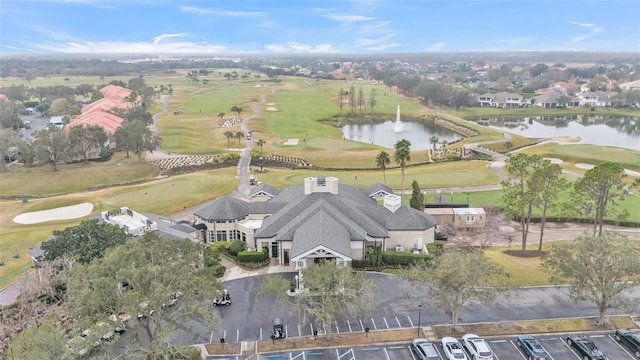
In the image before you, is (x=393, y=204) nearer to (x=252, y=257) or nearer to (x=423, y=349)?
(x=252, y=257)

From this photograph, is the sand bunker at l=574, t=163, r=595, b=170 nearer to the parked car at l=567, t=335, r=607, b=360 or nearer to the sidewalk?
the parked car at l=567, t=335, r=607, b=360

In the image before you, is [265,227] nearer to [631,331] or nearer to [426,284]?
[426,284]

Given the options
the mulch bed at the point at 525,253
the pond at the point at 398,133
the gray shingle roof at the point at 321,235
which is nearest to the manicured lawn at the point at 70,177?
the gray shingle roof at the point at 321,235

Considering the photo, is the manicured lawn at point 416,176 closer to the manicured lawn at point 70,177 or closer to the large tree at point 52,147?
the manicured lawn at point 70,177

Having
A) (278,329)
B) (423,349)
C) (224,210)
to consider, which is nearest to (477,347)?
(423,349)

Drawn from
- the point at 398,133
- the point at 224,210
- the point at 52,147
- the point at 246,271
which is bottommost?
the point at 246,271

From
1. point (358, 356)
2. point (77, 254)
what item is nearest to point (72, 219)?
point (77, 254)

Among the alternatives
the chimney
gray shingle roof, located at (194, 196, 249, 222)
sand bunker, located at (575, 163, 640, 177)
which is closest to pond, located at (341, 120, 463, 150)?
sand bunker, located at (575, 163, 640, 177)

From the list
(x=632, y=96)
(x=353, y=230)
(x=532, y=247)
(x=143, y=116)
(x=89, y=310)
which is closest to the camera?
(x=89, y=310)
